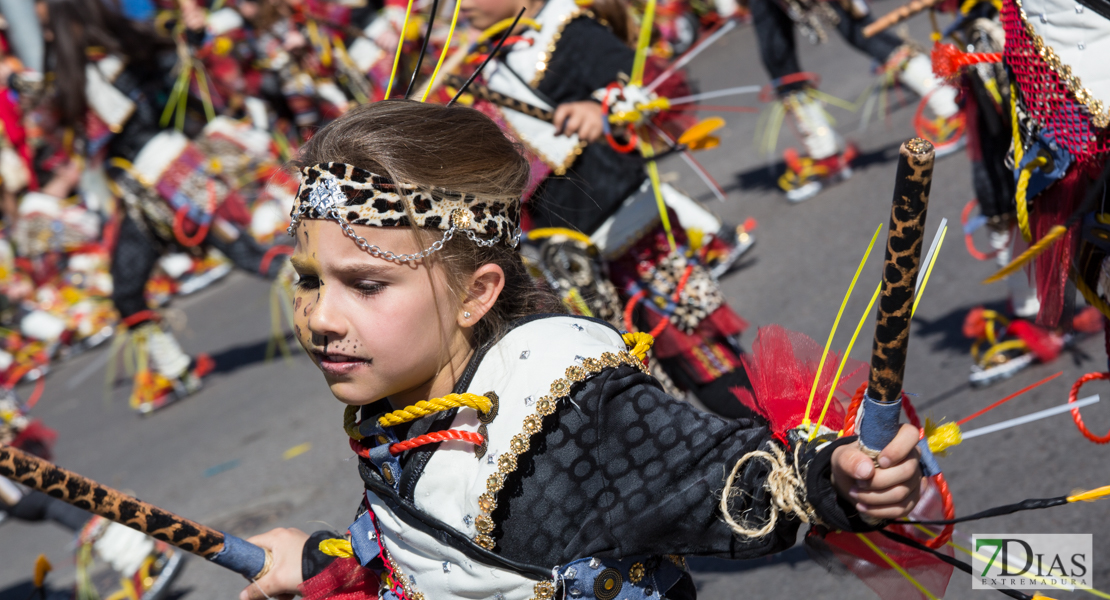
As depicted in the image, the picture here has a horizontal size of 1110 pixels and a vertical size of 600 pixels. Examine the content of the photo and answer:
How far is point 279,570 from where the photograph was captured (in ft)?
Result: 6.19

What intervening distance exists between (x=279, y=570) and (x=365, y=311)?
700 mm

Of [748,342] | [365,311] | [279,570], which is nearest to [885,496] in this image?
A: [365,311]

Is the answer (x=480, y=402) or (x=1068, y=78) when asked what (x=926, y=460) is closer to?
(x=480, y=402)

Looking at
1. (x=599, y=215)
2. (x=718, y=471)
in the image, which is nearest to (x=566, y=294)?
(x=599, y=215)

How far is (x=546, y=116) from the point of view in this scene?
2756 millimetres

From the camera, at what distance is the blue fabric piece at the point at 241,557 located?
5.93 ft

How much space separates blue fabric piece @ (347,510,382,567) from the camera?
1.76 meters

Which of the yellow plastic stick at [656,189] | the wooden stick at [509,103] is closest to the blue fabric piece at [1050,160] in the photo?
the yellow plastic stick at [656,189]

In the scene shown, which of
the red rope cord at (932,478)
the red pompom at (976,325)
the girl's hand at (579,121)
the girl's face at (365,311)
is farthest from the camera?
the red pompom at (976,325)

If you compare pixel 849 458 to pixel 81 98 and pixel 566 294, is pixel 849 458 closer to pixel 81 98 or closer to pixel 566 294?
pixel 566 294

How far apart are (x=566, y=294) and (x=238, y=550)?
1.36 meters

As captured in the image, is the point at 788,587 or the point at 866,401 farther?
the point at 788,587

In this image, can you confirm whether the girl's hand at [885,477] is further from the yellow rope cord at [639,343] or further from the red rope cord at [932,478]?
the yellow rope cord at [639,343]

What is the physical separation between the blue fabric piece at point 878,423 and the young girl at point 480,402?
0.20 meters
